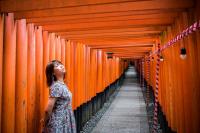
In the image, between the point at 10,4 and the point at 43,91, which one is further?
the point at 43,91

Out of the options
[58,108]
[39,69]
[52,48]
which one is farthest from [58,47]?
[58,108]

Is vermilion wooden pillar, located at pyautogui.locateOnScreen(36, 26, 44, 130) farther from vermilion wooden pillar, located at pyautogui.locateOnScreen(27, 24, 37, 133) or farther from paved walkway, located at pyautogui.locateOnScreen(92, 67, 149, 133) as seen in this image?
paved walkway, located at pyautogui.locateOnScreen(92, 67, 149, 133)

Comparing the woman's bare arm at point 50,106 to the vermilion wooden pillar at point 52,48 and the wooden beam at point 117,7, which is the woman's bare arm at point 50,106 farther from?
the vermilion wooden pillar at point 52,48

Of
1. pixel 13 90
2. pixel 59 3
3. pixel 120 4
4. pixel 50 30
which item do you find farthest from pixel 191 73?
pixel 50 30

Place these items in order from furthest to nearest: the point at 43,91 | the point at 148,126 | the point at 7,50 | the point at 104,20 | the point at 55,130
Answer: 1. the point at 148,126
2. the point at 43,91
3. the point at 104,20
4. the point at 55,130
5. the point at 7,50

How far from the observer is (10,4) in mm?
3488

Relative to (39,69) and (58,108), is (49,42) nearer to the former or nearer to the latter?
(39,69)

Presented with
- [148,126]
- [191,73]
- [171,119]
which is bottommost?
[148,126]

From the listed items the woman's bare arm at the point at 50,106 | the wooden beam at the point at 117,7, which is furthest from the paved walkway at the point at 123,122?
the wooden beam at the point at 117,7

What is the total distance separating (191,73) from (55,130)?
2.30 m

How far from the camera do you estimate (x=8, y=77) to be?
364 centimetres

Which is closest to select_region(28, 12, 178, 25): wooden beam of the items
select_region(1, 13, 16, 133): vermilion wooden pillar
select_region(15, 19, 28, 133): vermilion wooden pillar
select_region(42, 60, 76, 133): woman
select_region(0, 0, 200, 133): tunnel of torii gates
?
select_region(0, 0, 200, 133): tunnel of torii gates

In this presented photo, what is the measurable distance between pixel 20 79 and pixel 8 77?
29cm

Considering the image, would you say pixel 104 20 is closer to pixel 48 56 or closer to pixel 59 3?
pixel 59 3
